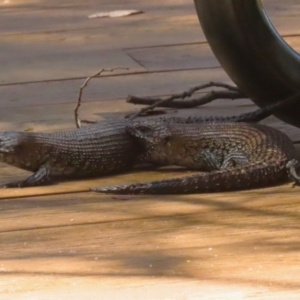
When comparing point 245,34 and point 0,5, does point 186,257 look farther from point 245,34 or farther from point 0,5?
point 0,5

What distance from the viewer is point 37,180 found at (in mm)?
1960

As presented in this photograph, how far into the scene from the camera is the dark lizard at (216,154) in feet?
6.03

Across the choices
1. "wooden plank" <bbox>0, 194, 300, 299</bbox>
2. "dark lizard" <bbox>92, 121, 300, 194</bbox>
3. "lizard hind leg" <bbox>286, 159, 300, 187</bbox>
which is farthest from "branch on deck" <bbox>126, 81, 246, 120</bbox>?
"wooden plank" <bbox>0, 194, 300, 299</bbox>

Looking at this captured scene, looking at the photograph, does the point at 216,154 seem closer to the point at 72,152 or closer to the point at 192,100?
the point at 72,152

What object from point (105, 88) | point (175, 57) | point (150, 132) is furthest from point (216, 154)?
point (175, 57)

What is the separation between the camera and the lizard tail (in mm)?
1825

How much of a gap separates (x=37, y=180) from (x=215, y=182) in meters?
0.40

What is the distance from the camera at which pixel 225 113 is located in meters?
2.55

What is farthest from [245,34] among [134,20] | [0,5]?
[0,5]

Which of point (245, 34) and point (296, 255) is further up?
point (245, 34)

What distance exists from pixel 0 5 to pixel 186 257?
3.48m

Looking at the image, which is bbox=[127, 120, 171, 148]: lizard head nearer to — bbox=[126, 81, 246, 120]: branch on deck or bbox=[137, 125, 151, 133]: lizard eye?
bbox=[137, 125, 151, 133]: lizard eye

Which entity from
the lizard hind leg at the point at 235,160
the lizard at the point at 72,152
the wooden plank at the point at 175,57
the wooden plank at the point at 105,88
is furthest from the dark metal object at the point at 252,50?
the wooden plank at the point at 175,57

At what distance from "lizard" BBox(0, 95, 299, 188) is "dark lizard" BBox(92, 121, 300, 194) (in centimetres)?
5
